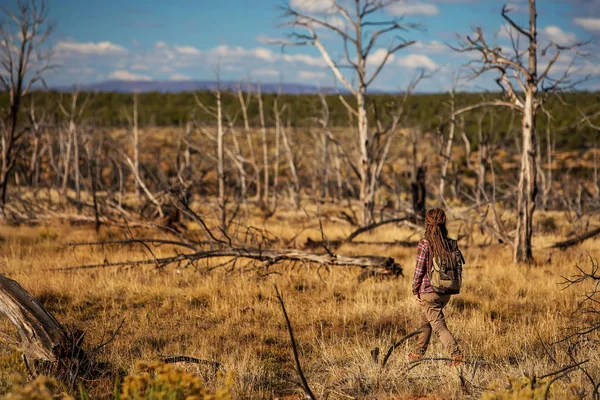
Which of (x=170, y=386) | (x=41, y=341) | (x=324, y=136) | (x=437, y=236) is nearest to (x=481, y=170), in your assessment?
(x=324, y=136)

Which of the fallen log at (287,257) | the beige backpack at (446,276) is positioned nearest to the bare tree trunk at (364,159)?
the fallen log at (287,257)

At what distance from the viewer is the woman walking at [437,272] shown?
15.2 ft

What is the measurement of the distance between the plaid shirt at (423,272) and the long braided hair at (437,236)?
0.06 meters

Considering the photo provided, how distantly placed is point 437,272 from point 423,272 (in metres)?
0.15

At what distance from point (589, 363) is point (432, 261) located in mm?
1541

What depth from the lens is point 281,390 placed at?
14.7 feet

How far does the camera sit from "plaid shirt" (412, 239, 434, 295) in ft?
15.7

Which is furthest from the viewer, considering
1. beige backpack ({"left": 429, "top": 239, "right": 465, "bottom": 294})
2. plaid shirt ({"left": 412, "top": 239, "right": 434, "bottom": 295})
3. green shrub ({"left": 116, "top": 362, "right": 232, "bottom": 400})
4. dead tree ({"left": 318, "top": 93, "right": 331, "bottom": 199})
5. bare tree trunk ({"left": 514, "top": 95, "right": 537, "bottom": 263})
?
dead tree ({"left": 318, "top": 93, "right": 331, "bottom": 199})

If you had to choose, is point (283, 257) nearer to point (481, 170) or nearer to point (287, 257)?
point (287, 257)

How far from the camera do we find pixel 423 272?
4.79 m

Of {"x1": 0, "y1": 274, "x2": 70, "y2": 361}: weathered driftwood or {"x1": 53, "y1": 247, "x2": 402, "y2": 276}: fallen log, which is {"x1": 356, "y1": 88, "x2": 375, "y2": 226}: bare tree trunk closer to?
{"x1": 53, "y1": 247, "x2": 402, "y2": 276}: fallen log

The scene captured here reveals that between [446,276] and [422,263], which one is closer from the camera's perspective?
[446,276]

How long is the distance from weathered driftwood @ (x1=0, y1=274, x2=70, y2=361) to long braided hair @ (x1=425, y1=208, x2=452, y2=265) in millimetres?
3034

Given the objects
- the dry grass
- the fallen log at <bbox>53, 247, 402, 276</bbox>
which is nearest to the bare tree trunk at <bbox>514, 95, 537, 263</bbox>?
the dry grass
